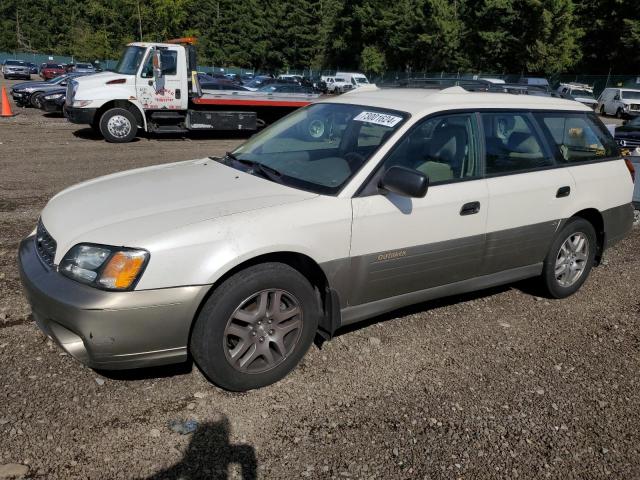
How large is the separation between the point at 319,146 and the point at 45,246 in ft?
6.33

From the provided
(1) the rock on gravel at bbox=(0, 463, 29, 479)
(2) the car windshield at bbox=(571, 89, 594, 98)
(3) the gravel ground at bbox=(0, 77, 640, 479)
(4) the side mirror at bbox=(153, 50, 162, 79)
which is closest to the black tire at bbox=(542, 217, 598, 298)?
(3) the gravel ground at bbox=(0, 77, 640, 479)

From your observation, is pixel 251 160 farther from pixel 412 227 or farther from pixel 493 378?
pixel 493 378

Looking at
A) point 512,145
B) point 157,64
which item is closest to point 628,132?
point 512,145

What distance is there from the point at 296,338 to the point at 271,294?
355mm

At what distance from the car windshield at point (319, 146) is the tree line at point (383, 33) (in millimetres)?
47931

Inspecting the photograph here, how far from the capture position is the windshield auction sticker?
3646 mm

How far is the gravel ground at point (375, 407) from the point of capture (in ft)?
8.79

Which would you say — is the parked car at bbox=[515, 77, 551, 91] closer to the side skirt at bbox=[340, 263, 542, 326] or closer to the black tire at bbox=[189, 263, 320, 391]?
the side skirt at bbox=[340, 263, 542, 326]

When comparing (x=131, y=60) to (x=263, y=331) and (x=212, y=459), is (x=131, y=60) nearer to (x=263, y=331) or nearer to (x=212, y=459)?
(x=263, y=331)

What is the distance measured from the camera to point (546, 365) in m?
3.74

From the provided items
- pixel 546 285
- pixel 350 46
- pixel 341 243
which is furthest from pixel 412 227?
pixel 350 46

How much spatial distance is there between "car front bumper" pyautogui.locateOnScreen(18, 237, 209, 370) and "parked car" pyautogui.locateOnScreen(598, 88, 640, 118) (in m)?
31.2

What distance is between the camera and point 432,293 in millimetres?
3846

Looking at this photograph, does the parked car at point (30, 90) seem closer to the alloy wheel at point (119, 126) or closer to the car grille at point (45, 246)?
the alloy wheel at point (119, 126)
